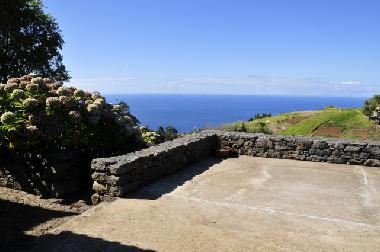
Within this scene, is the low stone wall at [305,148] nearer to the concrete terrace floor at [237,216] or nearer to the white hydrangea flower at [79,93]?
the concrete terrace floor at [237,216]

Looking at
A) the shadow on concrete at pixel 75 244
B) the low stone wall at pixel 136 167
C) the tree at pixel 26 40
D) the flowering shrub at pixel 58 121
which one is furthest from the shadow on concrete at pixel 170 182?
the tree at pixel 26 40

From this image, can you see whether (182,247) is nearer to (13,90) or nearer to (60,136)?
(60,136)

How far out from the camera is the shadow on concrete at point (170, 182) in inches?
314

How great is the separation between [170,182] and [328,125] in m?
26.2

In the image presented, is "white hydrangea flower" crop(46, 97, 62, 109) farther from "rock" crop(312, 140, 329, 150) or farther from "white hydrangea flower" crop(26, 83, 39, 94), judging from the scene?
A: "rock" crop(312, 140, 329, 150)

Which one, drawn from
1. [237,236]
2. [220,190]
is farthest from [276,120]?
[237,236]

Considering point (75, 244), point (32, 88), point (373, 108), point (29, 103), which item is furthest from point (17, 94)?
point (373, 108)

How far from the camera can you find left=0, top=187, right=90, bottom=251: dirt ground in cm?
652

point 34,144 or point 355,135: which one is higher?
point 34,144

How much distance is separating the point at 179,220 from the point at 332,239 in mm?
2388

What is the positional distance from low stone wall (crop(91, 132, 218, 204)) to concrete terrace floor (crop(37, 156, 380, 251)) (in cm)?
26

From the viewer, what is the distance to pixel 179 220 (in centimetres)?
661

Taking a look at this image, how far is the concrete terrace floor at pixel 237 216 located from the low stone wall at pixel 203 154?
1.18 ft

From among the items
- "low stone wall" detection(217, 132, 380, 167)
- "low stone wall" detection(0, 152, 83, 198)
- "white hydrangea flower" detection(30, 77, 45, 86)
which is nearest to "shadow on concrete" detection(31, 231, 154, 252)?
"low stone wall" detection(0, 152, 83, 198)
